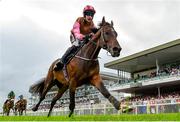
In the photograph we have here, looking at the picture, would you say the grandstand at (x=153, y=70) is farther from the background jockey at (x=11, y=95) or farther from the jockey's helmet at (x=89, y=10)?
the jockey's helmet at (x=89, y=10)

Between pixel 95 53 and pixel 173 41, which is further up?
pixel 173 41

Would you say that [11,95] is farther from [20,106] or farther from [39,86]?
[39,86]

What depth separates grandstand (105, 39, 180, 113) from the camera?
39219 millimetres

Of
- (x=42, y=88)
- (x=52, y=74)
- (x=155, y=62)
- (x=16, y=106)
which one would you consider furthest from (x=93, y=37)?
(x=155, y=62)

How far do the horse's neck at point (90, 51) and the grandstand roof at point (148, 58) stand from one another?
111 feet

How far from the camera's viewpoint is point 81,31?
7832 millimetres

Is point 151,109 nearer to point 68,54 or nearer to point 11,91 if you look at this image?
point 68,54

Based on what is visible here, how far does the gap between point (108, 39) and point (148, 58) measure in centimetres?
4102

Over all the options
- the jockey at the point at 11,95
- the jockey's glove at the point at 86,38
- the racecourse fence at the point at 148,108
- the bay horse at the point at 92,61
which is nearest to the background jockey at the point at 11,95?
the jockey at the point at 11,95

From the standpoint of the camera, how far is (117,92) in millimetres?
55312

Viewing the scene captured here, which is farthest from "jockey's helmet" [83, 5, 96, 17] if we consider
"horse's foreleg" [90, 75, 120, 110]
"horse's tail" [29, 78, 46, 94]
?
"horse's tail" [29, 78, 46, 94]

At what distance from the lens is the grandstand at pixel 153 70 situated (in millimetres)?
39219

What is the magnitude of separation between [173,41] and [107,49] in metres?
34.9

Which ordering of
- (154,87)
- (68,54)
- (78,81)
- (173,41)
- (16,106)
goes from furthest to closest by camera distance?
1. (154,87)
2. (173,41)
3. (16,106)
4. (68,54)
5. (78,81)
